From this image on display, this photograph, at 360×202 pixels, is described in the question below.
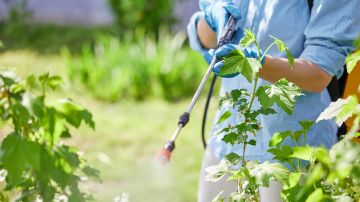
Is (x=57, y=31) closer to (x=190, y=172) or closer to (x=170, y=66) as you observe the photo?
(x=170, y=66)

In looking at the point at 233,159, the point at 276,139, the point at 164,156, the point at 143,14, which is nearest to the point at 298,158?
the point at 276,139

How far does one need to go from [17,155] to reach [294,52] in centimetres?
105

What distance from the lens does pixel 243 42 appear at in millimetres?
1559

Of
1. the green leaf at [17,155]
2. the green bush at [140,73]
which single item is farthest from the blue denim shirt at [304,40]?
the green bush at [140,73]

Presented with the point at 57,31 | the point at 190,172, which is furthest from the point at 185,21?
the point at 190,172

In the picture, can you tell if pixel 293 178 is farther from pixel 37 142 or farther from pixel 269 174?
pixel 37 142

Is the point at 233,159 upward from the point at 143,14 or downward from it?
downward

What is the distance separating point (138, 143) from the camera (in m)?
5.22

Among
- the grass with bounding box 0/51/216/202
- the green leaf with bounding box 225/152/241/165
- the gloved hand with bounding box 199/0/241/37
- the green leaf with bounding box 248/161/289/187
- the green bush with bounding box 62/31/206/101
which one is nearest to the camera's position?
the green leaf with bounding box 248/161/289/187

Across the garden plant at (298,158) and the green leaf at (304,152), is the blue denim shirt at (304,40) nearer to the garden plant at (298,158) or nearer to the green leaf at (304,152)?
the garden plant at (298,158)

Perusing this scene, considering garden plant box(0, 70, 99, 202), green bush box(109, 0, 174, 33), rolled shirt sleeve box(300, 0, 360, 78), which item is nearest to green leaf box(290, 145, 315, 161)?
garden plant box(0, 70, 99, 202)

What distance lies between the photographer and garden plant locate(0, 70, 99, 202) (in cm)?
120

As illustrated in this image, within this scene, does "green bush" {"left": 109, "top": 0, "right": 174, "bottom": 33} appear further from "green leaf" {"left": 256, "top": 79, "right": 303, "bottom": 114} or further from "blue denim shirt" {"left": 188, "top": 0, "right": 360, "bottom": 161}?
"green leaf" {"left": 256, "top": 79, "right": 303, "bottom": 114}

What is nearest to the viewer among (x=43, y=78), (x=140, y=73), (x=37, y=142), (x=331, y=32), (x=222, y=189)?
(x=37, y=142)
